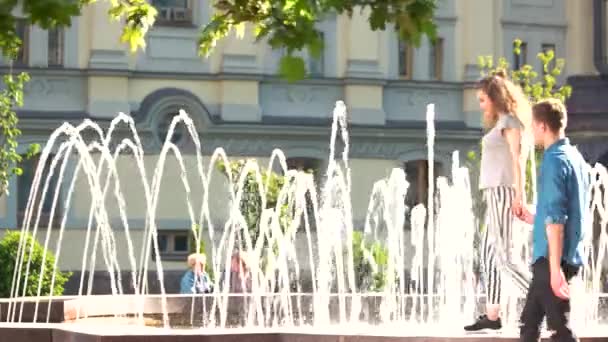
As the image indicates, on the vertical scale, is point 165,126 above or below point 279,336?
above

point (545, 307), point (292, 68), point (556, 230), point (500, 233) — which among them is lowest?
point (545, 307)

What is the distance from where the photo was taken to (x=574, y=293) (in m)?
9.63

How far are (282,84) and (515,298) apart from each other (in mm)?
25617

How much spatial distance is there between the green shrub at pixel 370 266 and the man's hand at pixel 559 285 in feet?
59.0

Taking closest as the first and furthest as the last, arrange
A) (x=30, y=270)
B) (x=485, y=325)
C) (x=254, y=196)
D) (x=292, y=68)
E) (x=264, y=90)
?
(x=292, y=68)
(x=485, y=325)
(x=30, y=270)
(x=254, y=196)
(x=264, y=90)

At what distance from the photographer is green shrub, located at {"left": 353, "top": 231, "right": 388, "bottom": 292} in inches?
1065

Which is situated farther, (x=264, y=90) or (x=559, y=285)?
(x=264, y=90)

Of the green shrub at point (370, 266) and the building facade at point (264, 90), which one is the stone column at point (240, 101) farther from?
the green shrub at point (370, 266)

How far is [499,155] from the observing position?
10.6 metres

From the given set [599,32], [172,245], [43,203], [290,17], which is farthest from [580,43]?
[290,17]

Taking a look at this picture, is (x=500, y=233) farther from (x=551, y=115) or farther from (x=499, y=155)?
(x=551, y=115)

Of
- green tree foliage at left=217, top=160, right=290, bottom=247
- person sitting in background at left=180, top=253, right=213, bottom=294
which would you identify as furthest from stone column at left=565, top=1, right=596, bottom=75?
person sitting in background at left=180, top=253, right=213, bottom=294

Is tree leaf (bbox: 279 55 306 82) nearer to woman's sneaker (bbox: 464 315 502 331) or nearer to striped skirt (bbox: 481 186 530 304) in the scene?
striped skirt (bbox: 481 186 530 304)

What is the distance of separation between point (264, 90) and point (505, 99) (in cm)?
2705
